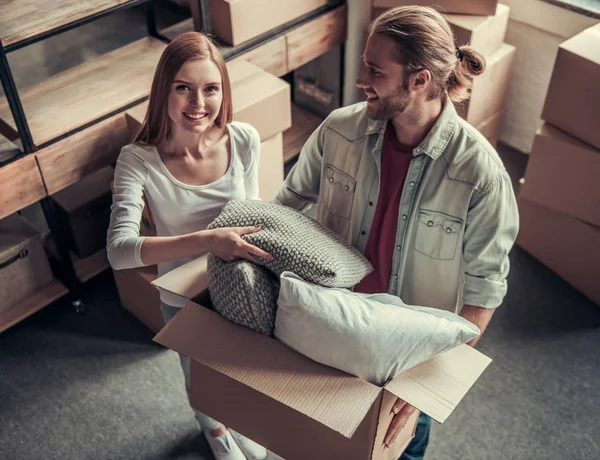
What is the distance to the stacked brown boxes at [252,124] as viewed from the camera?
217 centimetres

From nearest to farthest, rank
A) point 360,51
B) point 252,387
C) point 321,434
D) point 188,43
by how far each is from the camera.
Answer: point 252,387
point 321,434
point 188,43
point 360,51

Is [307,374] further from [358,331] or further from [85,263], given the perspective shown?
[85,263]

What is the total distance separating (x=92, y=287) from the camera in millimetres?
2572

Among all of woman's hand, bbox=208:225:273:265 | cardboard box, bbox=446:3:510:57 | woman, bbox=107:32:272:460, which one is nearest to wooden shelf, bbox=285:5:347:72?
cardboard box, bbox=446:3:510:57

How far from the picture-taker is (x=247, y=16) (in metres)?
2.35

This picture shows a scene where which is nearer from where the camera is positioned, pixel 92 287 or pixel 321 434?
pixel 321 434

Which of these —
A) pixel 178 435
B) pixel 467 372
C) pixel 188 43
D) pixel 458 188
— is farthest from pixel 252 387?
pixel 178 435

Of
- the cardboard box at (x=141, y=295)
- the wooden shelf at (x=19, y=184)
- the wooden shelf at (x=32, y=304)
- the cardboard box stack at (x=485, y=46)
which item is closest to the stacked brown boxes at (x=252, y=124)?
the cardboard box at (x=141, y=295)

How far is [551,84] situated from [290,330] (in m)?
1.52

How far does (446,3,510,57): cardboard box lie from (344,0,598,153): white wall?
17 centimetres

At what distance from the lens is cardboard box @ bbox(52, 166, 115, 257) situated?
2.35 metres

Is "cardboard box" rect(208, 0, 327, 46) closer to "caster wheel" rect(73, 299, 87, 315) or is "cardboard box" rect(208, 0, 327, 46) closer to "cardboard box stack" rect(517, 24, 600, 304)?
"cardboard box stack" rect(517, 24, 600, 304)

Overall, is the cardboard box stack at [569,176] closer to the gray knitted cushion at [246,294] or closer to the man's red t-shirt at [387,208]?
the man's red t-shirt at [387,208]

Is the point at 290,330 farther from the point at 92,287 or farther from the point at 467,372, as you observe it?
the point at 92,287
